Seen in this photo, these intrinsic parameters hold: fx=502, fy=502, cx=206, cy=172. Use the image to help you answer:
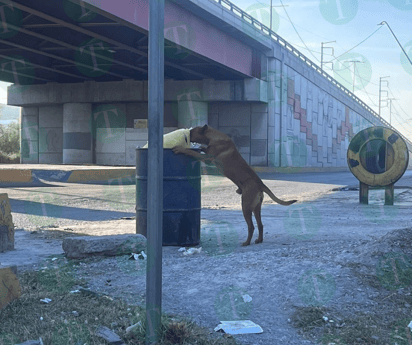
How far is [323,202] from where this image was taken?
12.4m

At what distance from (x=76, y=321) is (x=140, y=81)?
110ft

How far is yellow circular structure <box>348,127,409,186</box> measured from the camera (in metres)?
11.7

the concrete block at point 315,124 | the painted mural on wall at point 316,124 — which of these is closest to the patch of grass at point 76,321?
the painted mural on wall at point 316,124

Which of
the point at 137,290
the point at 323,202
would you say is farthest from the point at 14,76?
the point at 137,290

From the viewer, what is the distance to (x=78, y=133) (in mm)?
37875

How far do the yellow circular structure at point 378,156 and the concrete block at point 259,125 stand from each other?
23.6m

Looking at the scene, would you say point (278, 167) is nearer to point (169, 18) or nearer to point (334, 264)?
point (169, 18)

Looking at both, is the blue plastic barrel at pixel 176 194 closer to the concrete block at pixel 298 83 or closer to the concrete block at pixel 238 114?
the concrete block at pixel 238 114

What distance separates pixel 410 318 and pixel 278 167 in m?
33.0

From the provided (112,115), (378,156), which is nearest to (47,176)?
(378,156)

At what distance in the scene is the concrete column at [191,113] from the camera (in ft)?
111

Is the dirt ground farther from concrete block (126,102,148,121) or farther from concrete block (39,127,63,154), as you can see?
concrete block (39,127,63,154)

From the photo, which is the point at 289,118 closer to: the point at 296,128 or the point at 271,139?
the point at 296,128

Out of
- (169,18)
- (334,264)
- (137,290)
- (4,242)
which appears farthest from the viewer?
(169,18)
